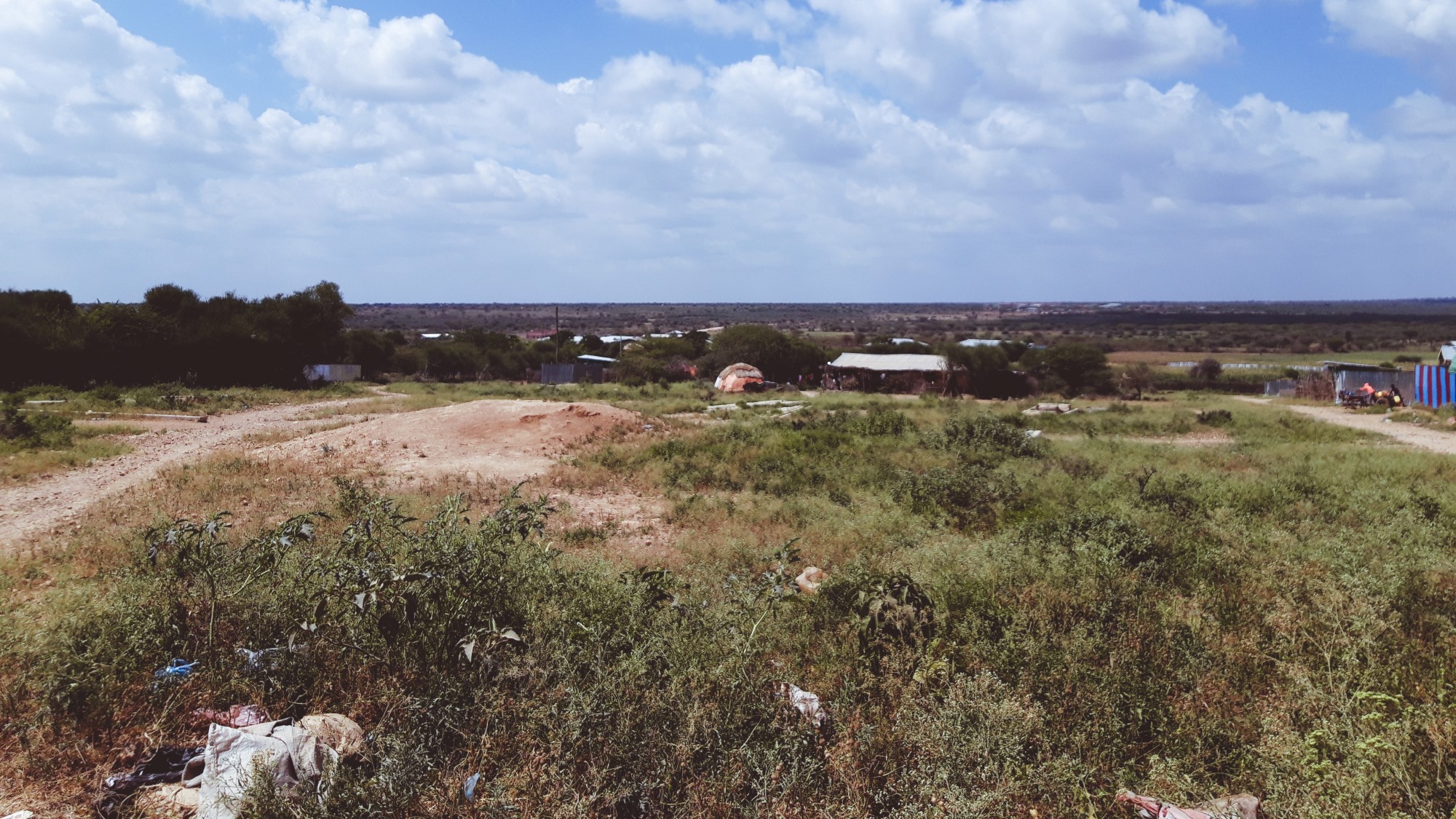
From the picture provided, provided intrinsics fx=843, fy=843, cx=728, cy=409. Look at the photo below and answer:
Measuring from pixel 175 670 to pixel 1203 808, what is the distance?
469 centimetres

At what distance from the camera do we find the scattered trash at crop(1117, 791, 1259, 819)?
3.37m

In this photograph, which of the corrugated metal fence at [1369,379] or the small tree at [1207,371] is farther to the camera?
the small tree at [1207,371]

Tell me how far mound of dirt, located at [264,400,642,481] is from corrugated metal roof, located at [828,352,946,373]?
18.1m

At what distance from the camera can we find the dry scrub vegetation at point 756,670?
346cm

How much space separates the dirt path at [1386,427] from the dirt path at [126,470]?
19866 millimetres

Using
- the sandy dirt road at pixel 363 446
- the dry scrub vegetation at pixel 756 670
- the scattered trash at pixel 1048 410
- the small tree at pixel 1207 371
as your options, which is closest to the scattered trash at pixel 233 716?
the dry scrub vegetation at pixel 756 670

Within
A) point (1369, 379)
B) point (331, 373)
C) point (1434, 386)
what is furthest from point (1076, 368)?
point (331, 373)

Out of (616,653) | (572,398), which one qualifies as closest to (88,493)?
(616,653)

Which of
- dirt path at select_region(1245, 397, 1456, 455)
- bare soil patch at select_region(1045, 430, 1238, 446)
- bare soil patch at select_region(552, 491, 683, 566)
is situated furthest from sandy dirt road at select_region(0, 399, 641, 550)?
dirt path at select_region(1245, 397, 1456, 455)

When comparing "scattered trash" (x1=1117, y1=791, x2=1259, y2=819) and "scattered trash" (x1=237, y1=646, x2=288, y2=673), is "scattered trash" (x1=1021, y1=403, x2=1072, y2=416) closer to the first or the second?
"scattered trash" (x1=1117, y1=791, x2=1259, y2=819)

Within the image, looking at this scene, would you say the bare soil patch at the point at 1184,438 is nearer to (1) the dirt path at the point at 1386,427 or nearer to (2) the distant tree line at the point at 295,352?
(1) the dirt path at the point at 1386,427

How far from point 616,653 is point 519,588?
2.63ft

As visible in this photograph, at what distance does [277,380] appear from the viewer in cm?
3288

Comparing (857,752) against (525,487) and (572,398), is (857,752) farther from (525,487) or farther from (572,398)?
(572,398)
